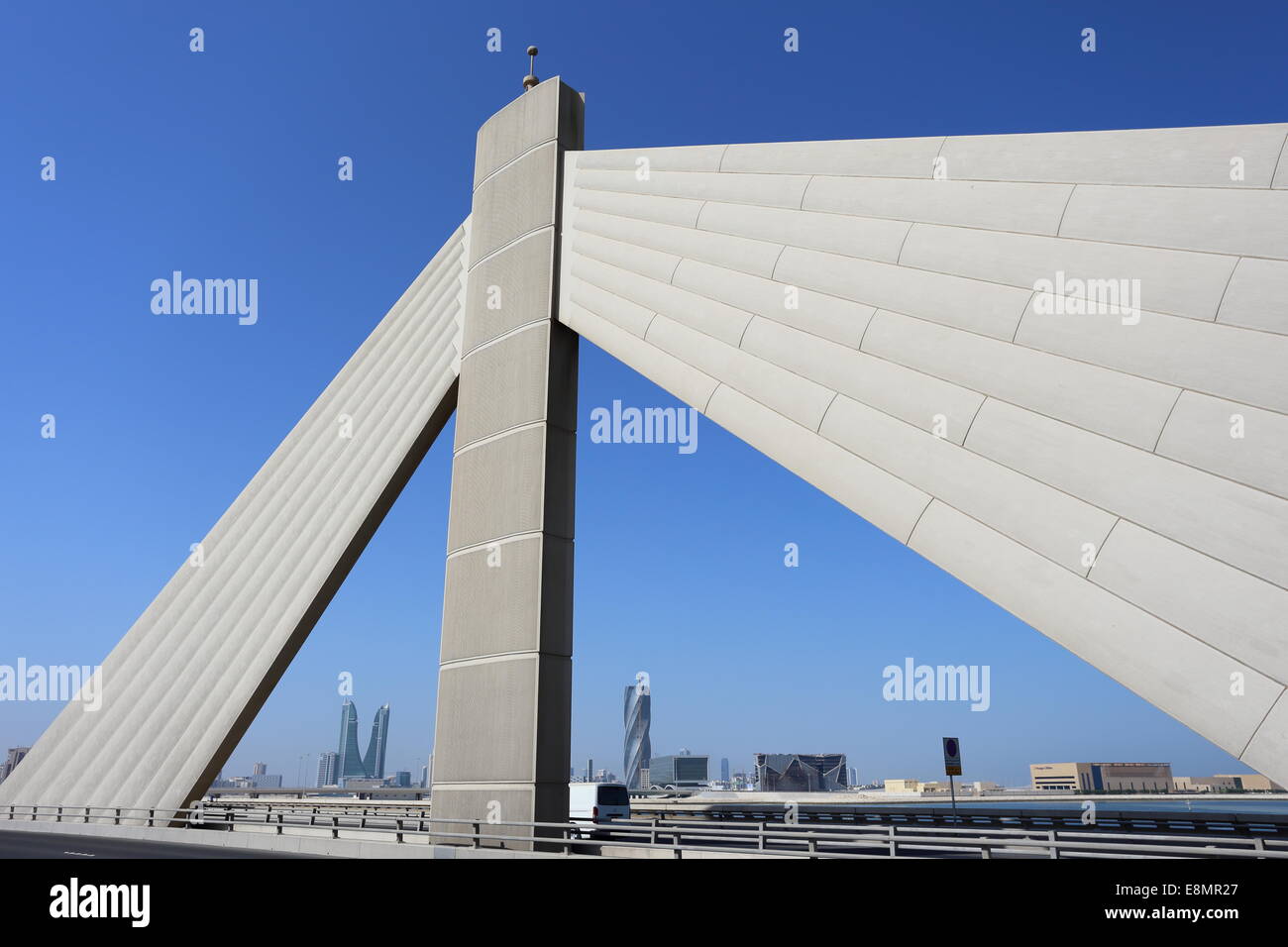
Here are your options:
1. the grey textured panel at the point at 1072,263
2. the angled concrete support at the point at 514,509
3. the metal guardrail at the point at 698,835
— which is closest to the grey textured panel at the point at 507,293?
the angled concrete support at the point at 514,509

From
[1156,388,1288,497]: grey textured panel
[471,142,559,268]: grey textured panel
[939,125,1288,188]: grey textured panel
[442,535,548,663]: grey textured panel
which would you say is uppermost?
[471,142,559,268]: grey textured panel

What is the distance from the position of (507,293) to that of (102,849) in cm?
1497

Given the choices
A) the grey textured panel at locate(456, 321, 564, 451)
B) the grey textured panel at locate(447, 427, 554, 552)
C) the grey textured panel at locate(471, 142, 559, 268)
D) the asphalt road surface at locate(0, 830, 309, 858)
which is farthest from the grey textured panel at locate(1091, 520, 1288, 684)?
the asphalt road surface at locate(0, 830, 309, 858)

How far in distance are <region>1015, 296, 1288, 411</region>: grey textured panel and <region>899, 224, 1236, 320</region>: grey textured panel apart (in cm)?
29

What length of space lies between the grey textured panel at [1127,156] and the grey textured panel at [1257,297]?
1158mm

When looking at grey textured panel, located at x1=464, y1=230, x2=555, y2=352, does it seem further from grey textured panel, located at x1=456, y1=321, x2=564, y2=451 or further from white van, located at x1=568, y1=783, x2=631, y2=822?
white van, located at x1=568, y1=783, x2=631, y2=822

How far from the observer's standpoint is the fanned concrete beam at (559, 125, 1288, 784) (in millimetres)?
9438

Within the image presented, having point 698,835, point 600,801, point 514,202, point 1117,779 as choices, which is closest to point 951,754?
point 698,835

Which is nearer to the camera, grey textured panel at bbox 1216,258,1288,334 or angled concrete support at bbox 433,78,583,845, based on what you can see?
grey textured panel at bbox 1216,258,1288,334

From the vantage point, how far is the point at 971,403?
1189 centimetres

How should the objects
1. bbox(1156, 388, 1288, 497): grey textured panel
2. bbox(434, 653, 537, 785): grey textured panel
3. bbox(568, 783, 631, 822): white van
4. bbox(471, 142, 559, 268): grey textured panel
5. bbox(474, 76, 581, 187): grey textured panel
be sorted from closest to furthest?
bbox(1156, 388, 1288, 497): grey textured panel, bbox(434, 653, 537, 785): grey textured panel, bbox(471, 142, 559, 268): grey textured panel, bbox(474, 76, 581, 187): grey textured panel, bbox(568, 783, 631, 822): white van

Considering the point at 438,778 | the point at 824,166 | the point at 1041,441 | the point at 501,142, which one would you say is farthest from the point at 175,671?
the point at 1041,441
